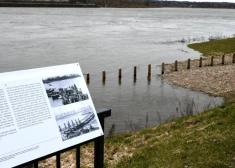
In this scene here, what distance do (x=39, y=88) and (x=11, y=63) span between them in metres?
31.8

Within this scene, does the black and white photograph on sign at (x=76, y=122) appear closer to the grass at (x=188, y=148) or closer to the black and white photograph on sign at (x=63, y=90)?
the black and white photograph on sign at (x=63, y=90)

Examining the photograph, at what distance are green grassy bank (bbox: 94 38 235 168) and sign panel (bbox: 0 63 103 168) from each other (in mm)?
2869

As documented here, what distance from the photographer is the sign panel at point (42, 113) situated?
3.65m

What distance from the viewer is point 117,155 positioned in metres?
9.16

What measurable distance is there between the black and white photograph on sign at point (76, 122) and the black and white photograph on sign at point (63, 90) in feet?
0.48

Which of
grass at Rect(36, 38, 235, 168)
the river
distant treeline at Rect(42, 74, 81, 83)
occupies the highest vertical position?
distant treeline at Rect(42, 74, 81, 83)

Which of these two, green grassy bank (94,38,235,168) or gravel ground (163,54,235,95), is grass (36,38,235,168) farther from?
gravel ground (163,54,235,95)

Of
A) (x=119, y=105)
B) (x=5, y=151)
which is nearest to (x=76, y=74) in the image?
(x=5, y=151)

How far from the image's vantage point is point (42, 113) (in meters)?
4.00

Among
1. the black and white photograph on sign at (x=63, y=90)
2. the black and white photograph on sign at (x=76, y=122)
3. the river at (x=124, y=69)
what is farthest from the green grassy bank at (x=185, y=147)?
the river at (x=124, y=69)

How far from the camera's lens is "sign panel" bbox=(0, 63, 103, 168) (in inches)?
144

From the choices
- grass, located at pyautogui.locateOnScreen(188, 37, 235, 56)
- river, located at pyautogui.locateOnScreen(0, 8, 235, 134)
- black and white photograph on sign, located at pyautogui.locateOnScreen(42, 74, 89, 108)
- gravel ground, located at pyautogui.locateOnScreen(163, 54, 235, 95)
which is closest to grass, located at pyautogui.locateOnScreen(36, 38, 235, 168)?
black and white photograph on sign, located at pyautogui.locateOnScreen(42, 74, 89, 108)

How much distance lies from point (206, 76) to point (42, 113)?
2591cm

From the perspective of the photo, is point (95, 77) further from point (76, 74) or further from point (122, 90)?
point (76, 74)
